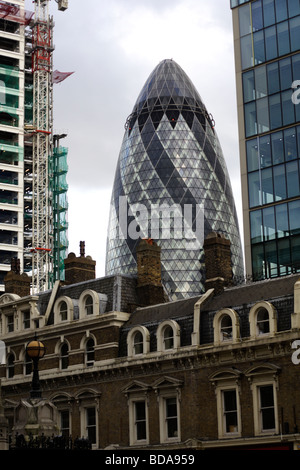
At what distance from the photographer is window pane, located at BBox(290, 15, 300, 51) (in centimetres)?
5928

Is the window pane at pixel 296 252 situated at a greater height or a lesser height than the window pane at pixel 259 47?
lesser

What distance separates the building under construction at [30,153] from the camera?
116113 millimetres

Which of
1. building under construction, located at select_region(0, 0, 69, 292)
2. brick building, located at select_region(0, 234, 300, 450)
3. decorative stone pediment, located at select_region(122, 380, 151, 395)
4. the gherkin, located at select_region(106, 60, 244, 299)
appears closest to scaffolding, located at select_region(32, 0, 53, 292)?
building under construction, located at select_region(0, 0, 69, 292)

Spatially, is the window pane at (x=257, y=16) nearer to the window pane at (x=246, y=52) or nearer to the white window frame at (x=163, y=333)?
the window pane at (x=246, y=52)

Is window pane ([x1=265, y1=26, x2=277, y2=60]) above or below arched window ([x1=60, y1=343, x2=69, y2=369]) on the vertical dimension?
above

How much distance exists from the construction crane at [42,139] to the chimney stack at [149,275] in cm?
6260

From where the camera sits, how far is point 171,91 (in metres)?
141

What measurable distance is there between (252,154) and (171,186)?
239 feet

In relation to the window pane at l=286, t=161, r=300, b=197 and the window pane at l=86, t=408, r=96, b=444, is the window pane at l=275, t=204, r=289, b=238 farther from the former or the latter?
the window pane at l=86, t=408, r=96, b=444

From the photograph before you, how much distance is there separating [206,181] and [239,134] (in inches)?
2977

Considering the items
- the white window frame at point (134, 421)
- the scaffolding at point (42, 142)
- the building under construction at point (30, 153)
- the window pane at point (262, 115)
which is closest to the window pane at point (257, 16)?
the window pane at point (262, 115)

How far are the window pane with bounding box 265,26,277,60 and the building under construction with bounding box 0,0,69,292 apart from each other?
5705 centimetres

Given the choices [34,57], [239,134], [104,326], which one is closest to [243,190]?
[239,134]
